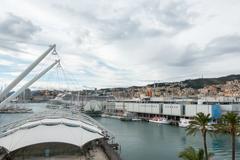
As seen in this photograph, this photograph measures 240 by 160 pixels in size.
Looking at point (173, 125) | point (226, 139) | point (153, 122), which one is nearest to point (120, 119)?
point (153, 122)

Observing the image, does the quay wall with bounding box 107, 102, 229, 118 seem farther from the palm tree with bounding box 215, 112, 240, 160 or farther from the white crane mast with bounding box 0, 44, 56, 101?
the white crane mast with bounding box 0, 44, 56, 101

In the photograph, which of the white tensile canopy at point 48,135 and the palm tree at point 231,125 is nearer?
the palm tree at point 231,125

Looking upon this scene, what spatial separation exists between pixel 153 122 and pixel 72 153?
3704 inches

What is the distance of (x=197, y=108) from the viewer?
386 feet

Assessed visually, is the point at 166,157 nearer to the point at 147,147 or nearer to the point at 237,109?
the point at 147,147

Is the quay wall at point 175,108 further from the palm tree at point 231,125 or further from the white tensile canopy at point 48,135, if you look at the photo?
the palm tree at point 231,125

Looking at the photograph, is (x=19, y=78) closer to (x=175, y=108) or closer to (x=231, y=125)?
(x=231, y=125)

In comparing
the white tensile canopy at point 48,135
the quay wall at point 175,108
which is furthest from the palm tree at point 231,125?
the quay wall at point 175,108

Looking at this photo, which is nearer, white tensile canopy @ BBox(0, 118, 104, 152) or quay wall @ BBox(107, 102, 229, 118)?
white tensile canopy @ BBox(0, 118, 104, 152)

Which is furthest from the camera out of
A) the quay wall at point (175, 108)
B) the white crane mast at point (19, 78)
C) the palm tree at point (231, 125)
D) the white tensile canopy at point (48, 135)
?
the quay wall at point (175, 108)

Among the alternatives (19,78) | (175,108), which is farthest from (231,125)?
(175,108)

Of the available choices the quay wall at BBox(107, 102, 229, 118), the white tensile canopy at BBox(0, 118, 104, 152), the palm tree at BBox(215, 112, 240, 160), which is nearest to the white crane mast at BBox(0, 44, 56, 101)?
the white tensile canopy at BBox(0, 118, 104, 152)

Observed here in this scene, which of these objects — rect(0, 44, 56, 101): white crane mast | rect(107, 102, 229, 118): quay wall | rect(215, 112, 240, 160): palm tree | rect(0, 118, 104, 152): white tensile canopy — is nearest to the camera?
rect(0, 44, 56, 101): white crane mast

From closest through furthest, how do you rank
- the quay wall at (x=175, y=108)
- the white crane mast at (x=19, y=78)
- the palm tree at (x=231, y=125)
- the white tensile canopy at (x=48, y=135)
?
the white crane mast at (x=19, y=78) < the palm tree at (x=231, y=125) < the white tensile canopy at (x=48, y=135) < the quay wall at (x=175, y=108)
